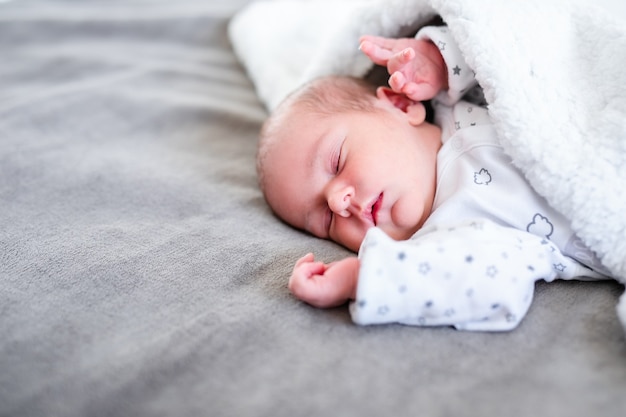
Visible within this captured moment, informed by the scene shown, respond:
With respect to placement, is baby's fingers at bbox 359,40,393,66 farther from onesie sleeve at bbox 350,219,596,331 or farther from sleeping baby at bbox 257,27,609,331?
onesie sleeve at bbox 350,219,596,331

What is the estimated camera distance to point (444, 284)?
781 mm

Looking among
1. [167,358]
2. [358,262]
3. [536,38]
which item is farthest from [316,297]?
[536,38]

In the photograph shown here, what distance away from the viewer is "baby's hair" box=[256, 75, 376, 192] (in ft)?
3.64

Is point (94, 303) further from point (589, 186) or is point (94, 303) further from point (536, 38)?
point (536, 38)

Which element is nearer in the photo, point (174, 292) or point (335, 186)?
point (174, 292)

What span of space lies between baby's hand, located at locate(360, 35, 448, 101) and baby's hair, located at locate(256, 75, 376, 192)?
71 millimetres

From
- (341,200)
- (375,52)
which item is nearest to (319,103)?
(375,52)

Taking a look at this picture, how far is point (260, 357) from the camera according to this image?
717mm

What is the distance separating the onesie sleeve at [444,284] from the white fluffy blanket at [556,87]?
15 centimetres

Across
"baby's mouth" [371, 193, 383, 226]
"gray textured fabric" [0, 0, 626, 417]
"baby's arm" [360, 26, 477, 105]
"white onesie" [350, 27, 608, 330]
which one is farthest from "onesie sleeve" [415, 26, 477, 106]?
"gray textured fabric" [0, 0, 626, 417]

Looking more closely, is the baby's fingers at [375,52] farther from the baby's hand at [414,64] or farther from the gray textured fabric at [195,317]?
the gray textured fabric at [195,317]

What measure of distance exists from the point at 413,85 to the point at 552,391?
0.66 m

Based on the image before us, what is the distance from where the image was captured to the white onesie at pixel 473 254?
767 millimetres

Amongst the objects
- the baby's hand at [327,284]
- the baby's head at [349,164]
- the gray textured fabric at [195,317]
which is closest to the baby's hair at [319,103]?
the baby's head at [349,164]
